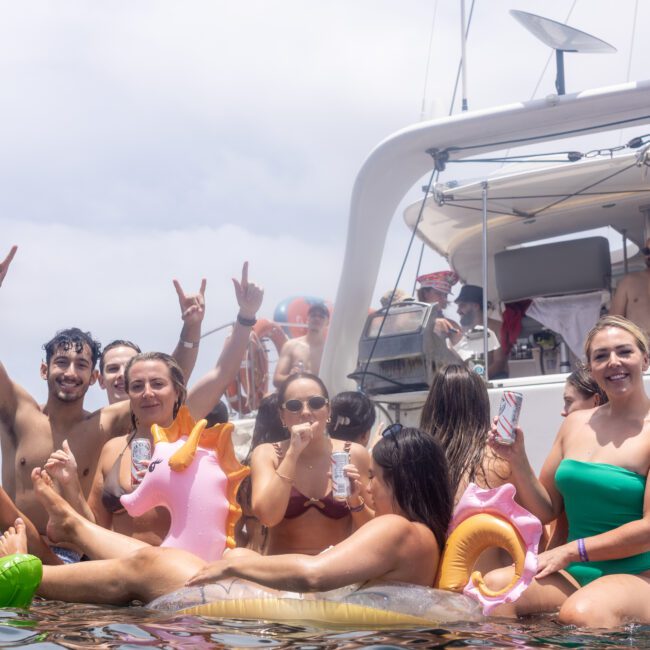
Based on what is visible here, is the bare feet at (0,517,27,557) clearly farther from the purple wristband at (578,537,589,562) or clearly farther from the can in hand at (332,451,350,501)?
the purple wristband at (578,537,589,562)

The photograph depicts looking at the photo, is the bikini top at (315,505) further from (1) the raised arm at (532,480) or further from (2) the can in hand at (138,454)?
(1) the raised arm at (532,480)

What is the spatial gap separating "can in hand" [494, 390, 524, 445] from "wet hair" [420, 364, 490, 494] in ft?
0.88

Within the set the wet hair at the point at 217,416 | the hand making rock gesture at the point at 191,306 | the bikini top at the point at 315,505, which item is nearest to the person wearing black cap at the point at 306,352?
the wet hair at the point at 217,416

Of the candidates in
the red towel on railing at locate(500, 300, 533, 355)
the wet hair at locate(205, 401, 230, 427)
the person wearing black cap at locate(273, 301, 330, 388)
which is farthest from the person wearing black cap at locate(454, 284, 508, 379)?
the wet hair at locate(205, 401, 230, 427)

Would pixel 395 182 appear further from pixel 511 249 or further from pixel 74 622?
pixel 74 622

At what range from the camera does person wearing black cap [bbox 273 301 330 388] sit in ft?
32.4

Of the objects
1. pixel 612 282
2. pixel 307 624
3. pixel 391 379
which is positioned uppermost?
pixel 612 282

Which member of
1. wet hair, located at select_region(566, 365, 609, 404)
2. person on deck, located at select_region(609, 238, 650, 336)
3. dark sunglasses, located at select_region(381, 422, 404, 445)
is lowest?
dark sunglasses, located at select_region(381, 422, 404, 445)

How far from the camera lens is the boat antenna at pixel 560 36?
22.3 feet

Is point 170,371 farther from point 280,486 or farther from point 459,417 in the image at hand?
point 459,417

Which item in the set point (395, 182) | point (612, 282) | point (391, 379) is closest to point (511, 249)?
point (612, 282)

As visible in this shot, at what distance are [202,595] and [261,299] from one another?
2.57m

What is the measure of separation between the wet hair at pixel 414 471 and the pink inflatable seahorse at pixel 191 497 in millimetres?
1032

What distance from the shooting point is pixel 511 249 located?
9.14m
